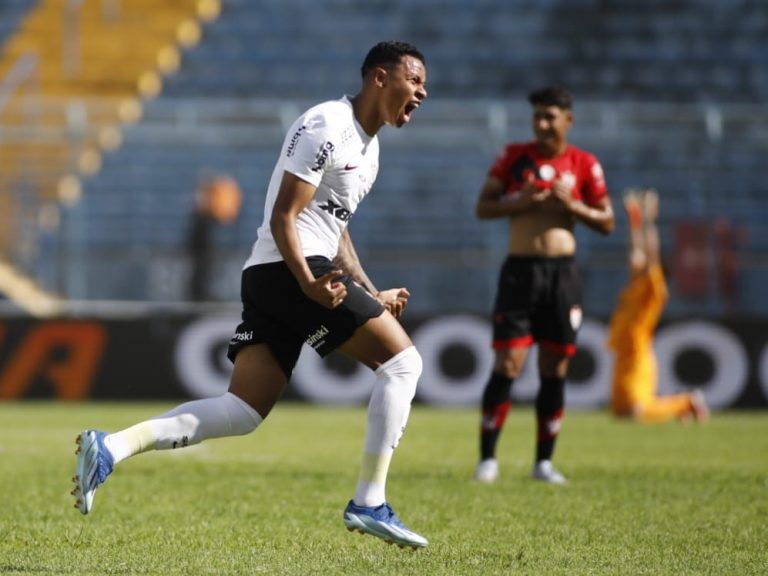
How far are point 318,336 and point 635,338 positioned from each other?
846cm

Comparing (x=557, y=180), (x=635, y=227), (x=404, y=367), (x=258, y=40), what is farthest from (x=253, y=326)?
(x=258, y=40)

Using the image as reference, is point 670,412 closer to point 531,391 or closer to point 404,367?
point 531,391

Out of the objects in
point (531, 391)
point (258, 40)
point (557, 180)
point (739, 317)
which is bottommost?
point (531, 391)

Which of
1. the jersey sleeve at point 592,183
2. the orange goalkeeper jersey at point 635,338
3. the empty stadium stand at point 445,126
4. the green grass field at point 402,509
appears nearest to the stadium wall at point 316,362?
the empty stadium stand at point 445,126

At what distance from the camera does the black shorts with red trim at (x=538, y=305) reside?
8523 millimetres

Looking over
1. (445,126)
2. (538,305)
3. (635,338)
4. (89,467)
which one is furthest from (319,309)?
(445,126)

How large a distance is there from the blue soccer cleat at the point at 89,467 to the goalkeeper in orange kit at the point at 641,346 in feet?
28.2

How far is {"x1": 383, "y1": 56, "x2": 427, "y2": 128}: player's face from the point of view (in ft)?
18.5

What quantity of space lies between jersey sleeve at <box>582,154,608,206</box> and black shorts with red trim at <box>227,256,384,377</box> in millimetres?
3399

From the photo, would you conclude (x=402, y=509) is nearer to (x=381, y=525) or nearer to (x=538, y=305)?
(x=381, y=525)

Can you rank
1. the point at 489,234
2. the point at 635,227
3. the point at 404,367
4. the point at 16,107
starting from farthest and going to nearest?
the point at 16,107
the point at 489,234
the point at 635,227
the point at 404,367

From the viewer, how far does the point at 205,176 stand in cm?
1780

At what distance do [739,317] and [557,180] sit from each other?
7.06 m

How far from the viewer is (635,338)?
13547 millimetres
